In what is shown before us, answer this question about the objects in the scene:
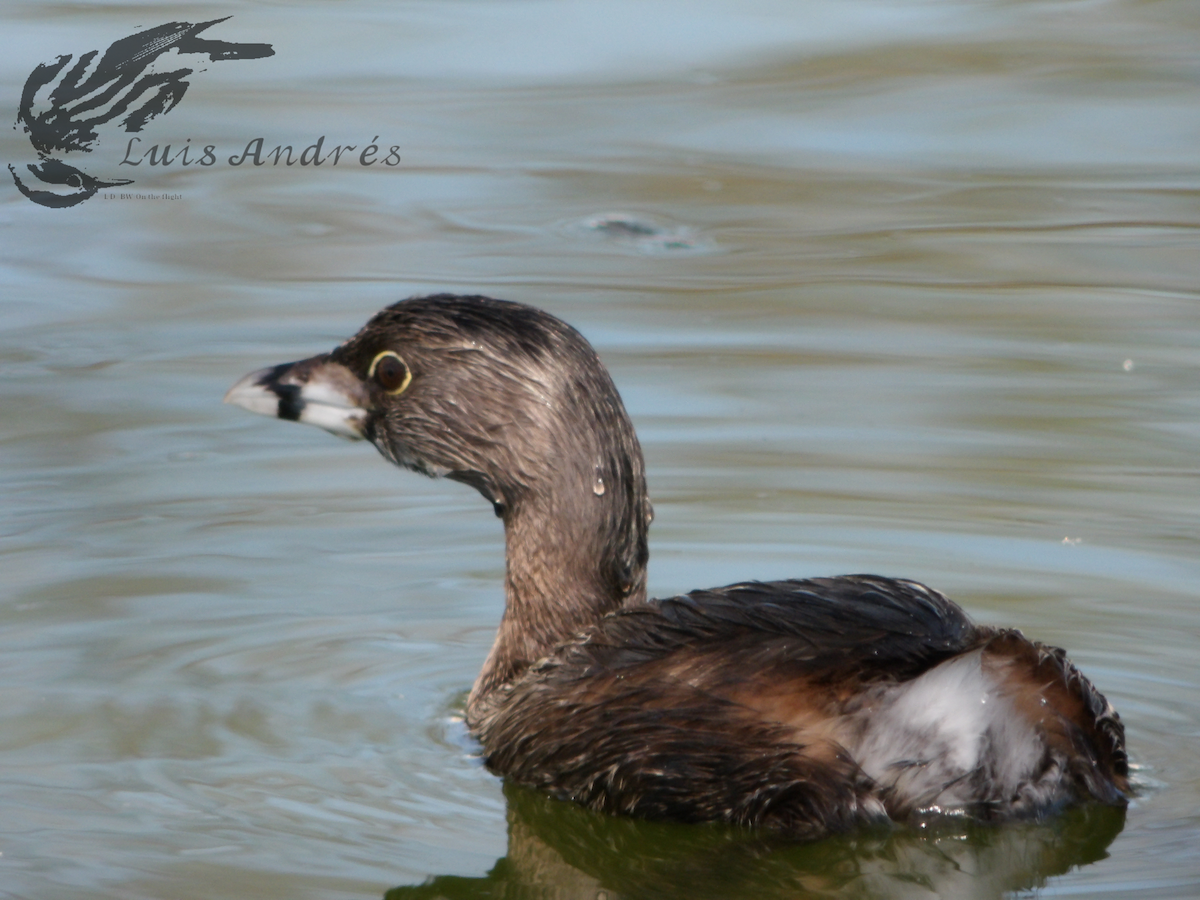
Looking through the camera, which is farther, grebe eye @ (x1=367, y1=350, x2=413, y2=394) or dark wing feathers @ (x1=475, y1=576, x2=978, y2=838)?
grebe eye @ (x1=367, y1=350, x2=413, y2=394)

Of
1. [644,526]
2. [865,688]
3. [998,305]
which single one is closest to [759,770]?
[865,688]

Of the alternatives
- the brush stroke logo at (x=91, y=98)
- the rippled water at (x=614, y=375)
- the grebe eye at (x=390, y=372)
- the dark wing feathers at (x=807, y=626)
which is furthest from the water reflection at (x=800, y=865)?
the brush stroke logo at (x=91, y=98)

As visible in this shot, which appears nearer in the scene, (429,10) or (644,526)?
(644,526)

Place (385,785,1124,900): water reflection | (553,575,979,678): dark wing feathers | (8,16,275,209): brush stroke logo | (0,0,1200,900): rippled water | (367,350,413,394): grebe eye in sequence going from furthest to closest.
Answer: (8,16,275,209): brush stroke logo < (367,350,413,394): grebe eye < (0,0,1200,900): rippled water < (553,575,979,678): dark wing feathers < (385,785,1124,900): water reflection

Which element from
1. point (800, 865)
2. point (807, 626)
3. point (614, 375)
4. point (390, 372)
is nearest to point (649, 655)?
point (807, 626)

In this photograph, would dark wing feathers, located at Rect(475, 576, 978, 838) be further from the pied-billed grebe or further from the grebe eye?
the grebe eye

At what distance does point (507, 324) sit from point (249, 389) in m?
0.71

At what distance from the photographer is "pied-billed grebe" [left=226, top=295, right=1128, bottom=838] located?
13.7 ft

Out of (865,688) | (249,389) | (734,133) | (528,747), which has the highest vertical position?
(734,133)

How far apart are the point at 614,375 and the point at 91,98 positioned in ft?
15.4

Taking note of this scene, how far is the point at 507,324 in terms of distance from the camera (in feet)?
16.6

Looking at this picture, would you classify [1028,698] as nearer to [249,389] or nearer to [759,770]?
[759,770]

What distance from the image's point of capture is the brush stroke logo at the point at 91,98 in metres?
10.1

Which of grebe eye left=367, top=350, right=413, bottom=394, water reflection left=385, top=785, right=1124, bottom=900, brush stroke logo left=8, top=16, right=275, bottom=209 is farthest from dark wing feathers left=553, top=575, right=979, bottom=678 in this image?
brush stroke logo left=8, top=16, right=275, bottom=209
